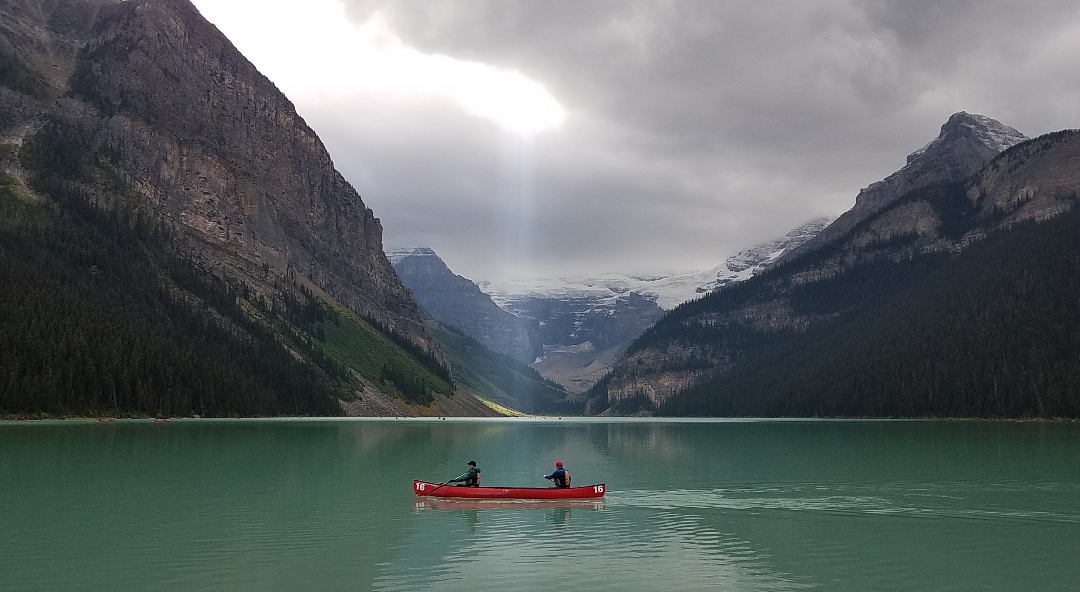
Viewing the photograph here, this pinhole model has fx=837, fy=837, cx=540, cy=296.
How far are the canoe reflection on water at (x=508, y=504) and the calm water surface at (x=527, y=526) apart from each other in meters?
0.21

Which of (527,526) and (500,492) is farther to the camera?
(500,492)

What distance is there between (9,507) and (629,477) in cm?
4573

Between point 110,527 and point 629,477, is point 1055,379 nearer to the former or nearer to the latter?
point 629,477

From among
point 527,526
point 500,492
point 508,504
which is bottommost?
point 527,526

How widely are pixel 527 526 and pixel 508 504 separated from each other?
28.7 ft

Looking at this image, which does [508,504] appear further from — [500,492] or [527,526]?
[527,526]

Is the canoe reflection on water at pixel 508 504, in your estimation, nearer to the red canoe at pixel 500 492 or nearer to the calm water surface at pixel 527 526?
the calm water surface at pixel 527 526

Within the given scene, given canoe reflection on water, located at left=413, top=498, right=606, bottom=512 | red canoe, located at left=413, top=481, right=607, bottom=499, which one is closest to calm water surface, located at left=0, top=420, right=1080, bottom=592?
canoe reflection on water, located at left=413, top=498, right=606, bottom=512

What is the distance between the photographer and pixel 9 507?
1810 inches

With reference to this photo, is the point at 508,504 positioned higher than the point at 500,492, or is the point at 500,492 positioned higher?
the point at 500,492

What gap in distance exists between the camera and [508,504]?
180 ft

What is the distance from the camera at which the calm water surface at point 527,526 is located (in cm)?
3241

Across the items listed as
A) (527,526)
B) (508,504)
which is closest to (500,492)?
(508,504)

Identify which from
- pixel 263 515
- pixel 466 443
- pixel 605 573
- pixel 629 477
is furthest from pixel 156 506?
pixel 466 443
